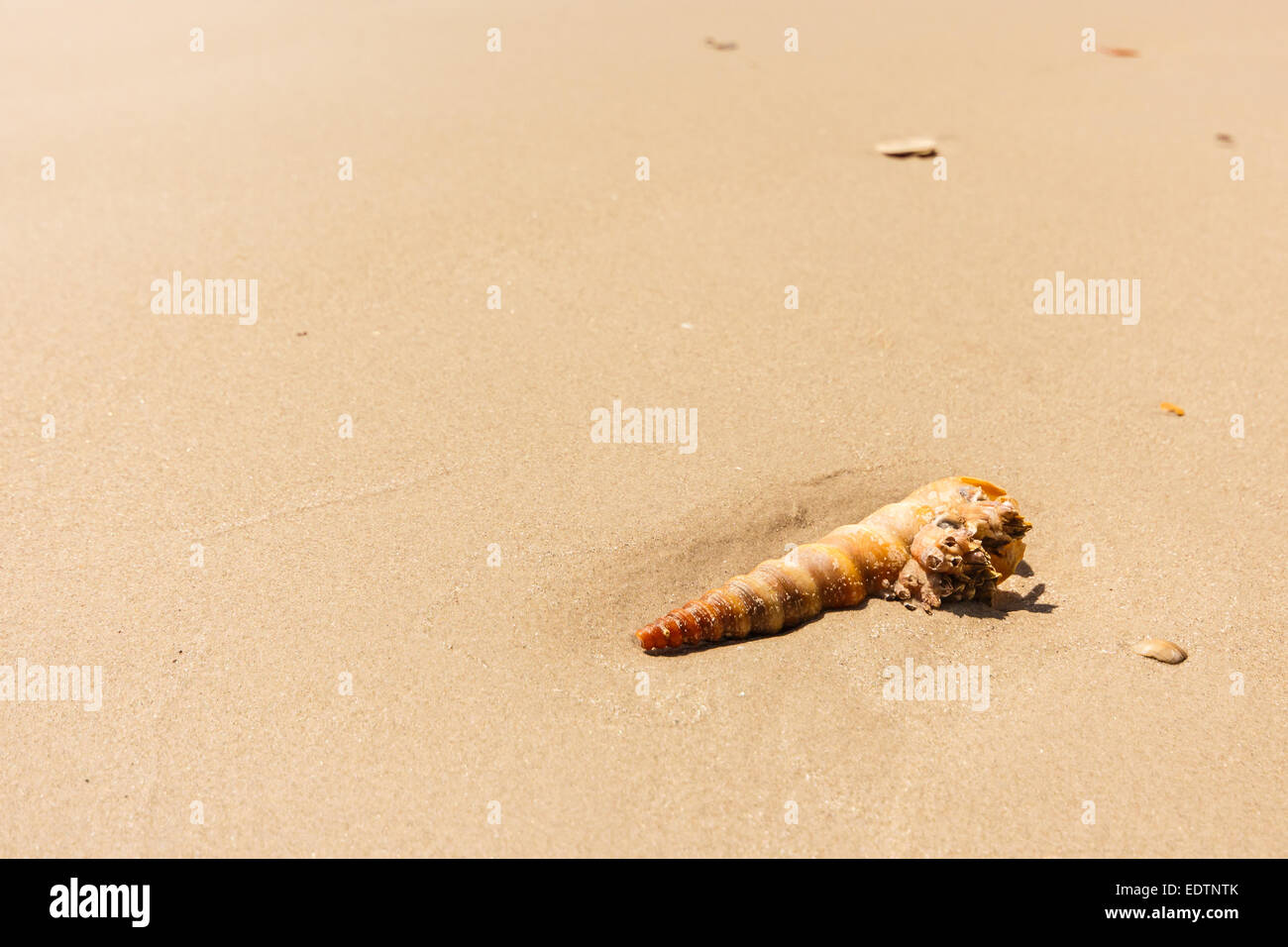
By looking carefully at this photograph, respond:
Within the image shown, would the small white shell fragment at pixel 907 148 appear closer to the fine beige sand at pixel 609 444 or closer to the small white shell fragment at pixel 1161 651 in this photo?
the fine beige sand at pixel 609 444

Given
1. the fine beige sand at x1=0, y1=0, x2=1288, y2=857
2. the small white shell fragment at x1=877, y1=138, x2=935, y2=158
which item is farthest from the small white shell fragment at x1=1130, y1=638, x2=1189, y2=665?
the small white shell fragment at x1=877, y1=138, x2=935, y2=158

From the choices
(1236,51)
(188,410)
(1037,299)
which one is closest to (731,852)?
(188,410)

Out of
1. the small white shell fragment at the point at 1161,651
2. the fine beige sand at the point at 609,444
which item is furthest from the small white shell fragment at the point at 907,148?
the small white shell fragment at the point at 1161,651

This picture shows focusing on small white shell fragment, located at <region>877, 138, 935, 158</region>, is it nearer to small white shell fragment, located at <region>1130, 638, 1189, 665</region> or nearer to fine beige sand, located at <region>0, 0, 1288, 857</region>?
fine beige sand, located at <region>0, 0, 1288, 857</region>

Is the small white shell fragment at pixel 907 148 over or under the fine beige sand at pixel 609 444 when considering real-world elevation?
over
